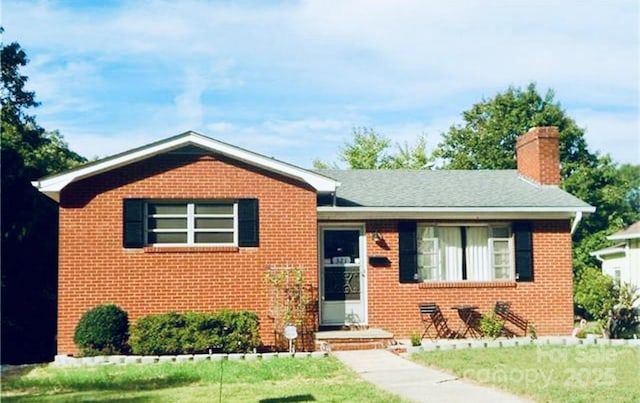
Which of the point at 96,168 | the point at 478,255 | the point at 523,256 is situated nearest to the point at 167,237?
the point at 96,168

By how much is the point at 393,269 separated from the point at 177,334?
193 inches

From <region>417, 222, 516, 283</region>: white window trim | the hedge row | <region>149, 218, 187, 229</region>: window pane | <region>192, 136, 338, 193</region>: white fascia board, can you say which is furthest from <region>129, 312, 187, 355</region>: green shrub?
<region>417, 222, 516, 283</region>: white window trim

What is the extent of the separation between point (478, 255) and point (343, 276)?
3.08 meters

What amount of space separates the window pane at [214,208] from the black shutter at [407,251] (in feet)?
12.3

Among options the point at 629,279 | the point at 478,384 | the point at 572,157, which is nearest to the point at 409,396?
the point at 478,384

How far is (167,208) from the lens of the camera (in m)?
15.5

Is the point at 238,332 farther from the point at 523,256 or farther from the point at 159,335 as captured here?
the point at 523,256

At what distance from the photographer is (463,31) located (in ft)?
49.8

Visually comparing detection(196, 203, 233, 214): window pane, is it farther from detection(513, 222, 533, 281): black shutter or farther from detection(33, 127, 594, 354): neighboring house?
detection(513, 222, 533, 281): black shutter

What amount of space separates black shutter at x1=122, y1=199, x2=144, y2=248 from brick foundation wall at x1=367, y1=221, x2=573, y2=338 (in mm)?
4830

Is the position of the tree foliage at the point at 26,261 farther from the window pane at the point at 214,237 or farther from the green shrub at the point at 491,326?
the green shrub at the point at 491,326

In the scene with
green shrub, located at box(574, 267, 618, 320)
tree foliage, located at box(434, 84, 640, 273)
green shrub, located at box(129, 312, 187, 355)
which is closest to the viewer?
green shrub, located at box(129, 312, 187, 355)

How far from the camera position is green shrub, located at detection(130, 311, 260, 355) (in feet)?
47.5

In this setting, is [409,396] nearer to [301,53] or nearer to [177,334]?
[177,334]
